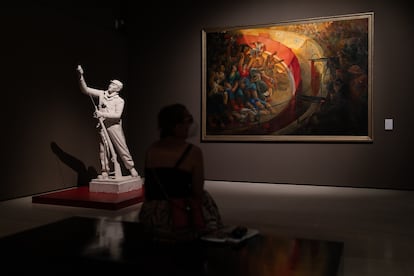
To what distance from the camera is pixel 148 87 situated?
33.1 feet

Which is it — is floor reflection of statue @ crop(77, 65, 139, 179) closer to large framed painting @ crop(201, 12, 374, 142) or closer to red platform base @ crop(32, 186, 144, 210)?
red platform base @ crop(32, 186, 144, 210)

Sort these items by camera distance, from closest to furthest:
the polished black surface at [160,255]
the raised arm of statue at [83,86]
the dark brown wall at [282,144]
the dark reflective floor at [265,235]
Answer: the polished black surface at [160,255] → the dark reflective floor at [265,235] → the raised arm of statue at [83,86] → the dark brown wall at [282,144]

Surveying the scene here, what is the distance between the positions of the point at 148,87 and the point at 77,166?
2419 millimetres

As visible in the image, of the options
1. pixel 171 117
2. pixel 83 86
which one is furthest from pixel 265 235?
pixel 83 86

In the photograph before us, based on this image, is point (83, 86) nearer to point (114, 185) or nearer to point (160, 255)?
point (114, 185)

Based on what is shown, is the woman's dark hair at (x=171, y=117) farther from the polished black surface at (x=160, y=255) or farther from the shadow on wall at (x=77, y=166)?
the shadow on wall at (x=77, y=166)

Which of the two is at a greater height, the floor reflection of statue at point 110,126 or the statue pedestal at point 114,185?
the floor reflection of statue at point 110,126

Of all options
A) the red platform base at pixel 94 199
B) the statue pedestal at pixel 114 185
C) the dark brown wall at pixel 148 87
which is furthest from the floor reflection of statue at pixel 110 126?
the dark brown wall at pixel 148 87

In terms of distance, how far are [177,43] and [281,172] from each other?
353 cm

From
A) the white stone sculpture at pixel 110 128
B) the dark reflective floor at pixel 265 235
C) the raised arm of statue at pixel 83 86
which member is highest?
the raised arm of statue at pixel 83 86

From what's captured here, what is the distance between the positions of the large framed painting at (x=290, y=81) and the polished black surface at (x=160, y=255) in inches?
225

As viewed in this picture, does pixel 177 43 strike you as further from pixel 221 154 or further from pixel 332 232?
pixel 332 232

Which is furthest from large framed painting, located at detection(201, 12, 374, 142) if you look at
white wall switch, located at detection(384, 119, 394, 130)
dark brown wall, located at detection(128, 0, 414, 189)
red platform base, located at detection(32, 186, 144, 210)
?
red platform base, located at detection(32, 186, 144, 210)

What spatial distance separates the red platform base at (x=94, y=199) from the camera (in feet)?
21.0
